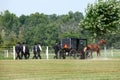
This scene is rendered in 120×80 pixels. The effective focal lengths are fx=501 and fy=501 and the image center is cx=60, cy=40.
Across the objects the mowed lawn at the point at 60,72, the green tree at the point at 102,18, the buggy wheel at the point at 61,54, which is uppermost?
the green tree at the point at 102,18

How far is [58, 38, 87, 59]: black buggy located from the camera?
144 feet

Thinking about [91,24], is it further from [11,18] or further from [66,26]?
[11,18]

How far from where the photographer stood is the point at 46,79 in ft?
57.6

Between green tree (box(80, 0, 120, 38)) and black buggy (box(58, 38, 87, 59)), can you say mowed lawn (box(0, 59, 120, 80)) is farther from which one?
green tree (box(80, 0, 120, 38))

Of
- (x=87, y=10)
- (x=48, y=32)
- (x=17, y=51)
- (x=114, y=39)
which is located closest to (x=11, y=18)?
(x=48, y=32)

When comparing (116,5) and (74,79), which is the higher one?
(116,5)

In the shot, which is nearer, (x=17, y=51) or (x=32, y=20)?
(x=17, y=51)

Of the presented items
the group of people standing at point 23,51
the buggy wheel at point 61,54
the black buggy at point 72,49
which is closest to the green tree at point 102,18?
the black buggy at point 72,49

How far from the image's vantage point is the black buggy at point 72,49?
43.8m

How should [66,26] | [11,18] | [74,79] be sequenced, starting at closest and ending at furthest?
[74,79]
[66,26]
[11,18]

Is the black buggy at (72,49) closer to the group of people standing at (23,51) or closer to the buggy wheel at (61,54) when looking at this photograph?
the buggy wheel at (61,54)

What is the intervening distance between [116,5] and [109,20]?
2.05 meters

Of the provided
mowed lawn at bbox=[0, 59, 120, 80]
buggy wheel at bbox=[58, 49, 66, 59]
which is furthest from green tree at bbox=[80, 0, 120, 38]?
mowed lawn at bbox=[0, 59, 120, 80]

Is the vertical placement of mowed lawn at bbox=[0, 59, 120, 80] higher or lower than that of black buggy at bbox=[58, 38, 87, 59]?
lower
